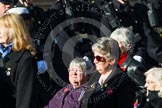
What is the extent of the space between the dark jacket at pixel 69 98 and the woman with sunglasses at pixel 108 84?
21 cm

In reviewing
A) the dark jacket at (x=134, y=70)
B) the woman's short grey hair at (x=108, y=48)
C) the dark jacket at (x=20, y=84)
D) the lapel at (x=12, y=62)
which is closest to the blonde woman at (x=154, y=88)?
the dark jacket at (x=134, y=70)

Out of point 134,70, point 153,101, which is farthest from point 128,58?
point 153,101

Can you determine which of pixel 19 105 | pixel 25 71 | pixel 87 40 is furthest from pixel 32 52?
pixel 87 40

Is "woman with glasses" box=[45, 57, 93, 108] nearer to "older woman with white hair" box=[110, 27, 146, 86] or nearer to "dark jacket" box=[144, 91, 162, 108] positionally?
"older woman with white hair" box=[110, 27, 146, 86]

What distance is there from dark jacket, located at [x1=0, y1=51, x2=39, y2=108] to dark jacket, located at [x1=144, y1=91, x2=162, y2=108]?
4.52 feet

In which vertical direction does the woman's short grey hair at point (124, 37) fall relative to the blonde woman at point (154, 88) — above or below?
above

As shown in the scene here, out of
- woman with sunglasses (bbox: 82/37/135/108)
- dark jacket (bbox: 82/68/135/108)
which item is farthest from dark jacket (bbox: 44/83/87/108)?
dark jacket (bbox: 82/68/135/108)

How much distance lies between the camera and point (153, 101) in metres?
5.27

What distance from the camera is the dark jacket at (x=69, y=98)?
5.50 m

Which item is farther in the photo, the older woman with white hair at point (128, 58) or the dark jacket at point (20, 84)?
the older woman with white hair at point (128, 58)

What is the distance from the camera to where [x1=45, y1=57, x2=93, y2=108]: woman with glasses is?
→ 5525 mm

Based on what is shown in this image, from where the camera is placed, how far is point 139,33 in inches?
323

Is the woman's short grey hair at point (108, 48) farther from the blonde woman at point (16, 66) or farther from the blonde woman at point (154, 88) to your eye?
the blonde woman at point (16, 66)

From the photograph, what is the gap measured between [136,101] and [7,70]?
1495 millimetres
